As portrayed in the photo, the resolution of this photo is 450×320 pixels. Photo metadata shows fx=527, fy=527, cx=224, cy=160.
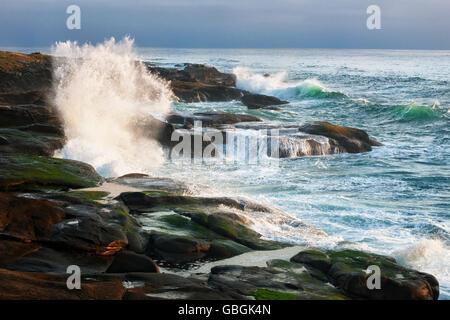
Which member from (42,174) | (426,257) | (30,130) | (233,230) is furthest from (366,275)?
(30,130)

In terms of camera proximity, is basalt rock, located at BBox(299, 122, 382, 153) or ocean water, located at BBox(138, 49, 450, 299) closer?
ocean water, located at BBox(138, 49, 450, 299)

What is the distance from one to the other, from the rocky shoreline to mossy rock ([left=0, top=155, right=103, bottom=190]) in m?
0.02

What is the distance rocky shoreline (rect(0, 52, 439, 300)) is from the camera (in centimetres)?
537

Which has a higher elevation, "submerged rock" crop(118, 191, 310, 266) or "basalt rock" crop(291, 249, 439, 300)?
"submerged rock" crop(118, 191, 310, 266)

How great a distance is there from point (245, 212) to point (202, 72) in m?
36.9

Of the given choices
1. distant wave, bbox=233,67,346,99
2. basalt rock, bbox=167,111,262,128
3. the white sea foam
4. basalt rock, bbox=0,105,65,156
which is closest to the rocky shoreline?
basalt rock, bbox=0,105,65,156

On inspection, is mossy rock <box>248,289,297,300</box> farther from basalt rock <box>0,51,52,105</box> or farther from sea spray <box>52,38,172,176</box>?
basalt rock <box>0,51,52,105</box>

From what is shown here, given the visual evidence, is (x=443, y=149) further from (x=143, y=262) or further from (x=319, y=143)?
(x=143, y=262)

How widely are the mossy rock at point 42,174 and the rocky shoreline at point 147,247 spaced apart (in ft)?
0.07

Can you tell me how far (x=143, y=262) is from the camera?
5.93 meters

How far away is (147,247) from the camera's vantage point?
7.16 meters

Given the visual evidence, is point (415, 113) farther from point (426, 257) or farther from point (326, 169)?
point (426, 257)

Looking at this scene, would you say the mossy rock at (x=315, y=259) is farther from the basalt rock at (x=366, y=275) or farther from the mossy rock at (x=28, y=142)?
the mossy rock at (x=28, y=142)
